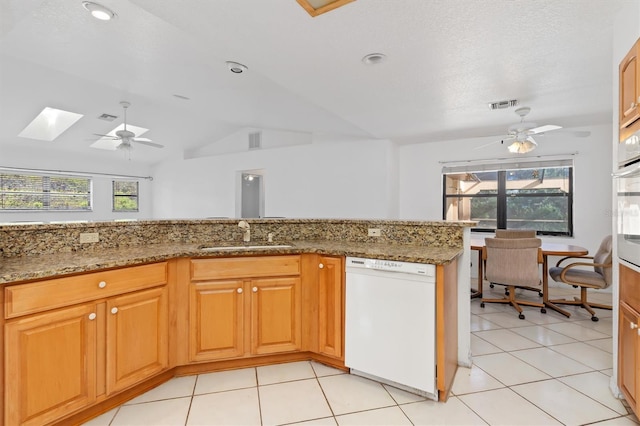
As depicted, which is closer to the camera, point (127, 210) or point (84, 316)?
point (84, 316)

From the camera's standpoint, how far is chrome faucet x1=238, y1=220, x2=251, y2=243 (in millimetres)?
2555

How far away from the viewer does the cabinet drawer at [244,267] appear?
207cm

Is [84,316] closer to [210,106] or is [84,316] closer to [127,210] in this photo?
[210,106]

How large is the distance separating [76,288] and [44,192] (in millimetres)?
7523

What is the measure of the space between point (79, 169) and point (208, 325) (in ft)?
25.1

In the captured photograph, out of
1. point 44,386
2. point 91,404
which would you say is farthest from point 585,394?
point 44,386

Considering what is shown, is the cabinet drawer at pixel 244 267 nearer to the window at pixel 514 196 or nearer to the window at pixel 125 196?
the window at pixel 514 196

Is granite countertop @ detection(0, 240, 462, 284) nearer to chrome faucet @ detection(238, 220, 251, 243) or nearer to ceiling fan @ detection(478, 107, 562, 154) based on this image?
chrome faucet @ detection(238, 220, 251, 243)

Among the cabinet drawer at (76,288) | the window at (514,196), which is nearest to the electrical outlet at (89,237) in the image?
the cabinet drawer at (76,288)

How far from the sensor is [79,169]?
754cm

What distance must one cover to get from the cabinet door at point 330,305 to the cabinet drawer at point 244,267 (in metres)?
0.21

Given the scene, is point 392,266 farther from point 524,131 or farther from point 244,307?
point 524,131

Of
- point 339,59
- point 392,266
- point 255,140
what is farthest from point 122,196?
point 392,266

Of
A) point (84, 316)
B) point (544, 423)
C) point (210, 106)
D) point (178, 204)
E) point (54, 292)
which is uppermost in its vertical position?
point (210, 106)
